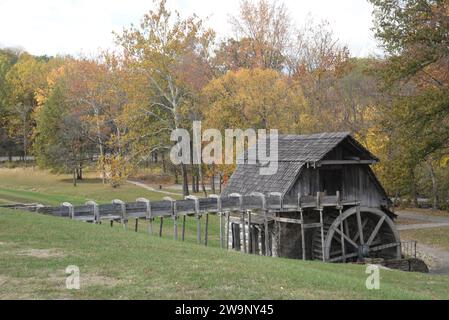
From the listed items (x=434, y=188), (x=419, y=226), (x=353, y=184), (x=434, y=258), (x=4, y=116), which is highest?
(x=4, y=116)

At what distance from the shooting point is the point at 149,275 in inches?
403

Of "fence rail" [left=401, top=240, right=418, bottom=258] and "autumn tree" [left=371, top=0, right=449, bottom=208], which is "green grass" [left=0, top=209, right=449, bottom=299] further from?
"fence rail" [left=401, top=240, right=418, bottom=258]

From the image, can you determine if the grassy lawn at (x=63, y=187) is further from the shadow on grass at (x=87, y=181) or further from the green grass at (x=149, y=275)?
the green grass at (x=149, y=275)

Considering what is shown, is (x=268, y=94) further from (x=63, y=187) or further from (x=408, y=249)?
(x=63, y=187)

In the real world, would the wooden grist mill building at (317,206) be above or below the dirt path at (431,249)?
above

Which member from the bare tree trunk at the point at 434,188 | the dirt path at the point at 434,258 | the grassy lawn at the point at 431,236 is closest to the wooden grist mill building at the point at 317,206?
the dirt path at the point at 434,258

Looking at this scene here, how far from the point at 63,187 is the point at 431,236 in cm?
3630

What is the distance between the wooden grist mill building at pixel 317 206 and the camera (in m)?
23.7

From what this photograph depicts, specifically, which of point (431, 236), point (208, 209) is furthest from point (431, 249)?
point (208, 209)

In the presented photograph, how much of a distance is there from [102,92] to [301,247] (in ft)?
116

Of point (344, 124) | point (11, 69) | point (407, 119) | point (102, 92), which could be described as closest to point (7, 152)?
point (11, 69)

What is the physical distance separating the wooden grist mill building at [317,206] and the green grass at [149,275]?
8.76 meters

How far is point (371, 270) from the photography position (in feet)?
52.2

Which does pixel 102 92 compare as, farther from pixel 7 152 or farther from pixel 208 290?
pixel 208 290
